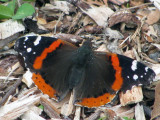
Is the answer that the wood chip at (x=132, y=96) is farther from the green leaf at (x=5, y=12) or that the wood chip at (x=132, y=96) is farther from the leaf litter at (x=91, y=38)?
the green leaf at (x=5, y=12)

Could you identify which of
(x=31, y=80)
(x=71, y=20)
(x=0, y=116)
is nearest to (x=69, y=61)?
(x=31, y=80)

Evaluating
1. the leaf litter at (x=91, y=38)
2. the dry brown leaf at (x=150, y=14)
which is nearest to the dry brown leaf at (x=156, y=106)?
the leaf litter at (x=91, y=38)

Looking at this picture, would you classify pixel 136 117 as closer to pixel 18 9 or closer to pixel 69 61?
pixel 69 61

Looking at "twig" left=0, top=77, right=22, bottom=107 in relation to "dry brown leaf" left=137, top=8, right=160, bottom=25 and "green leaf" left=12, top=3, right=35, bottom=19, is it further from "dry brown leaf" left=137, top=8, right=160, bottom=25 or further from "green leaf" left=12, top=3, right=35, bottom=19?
"dry brown leaf" left=137, top=8, right=160, bottom=25

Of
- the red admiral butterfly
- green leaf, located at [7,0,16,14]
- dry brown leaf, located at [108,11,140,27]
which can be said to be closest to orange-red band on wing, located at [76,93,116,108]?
the red admiral butterfly

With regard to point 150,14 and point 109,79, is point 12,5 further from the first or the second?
point 150,14

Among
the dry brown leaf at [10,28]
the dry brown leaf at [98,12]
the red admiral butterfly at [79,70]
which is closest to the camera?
the red admiral butterfly at [79,70]
